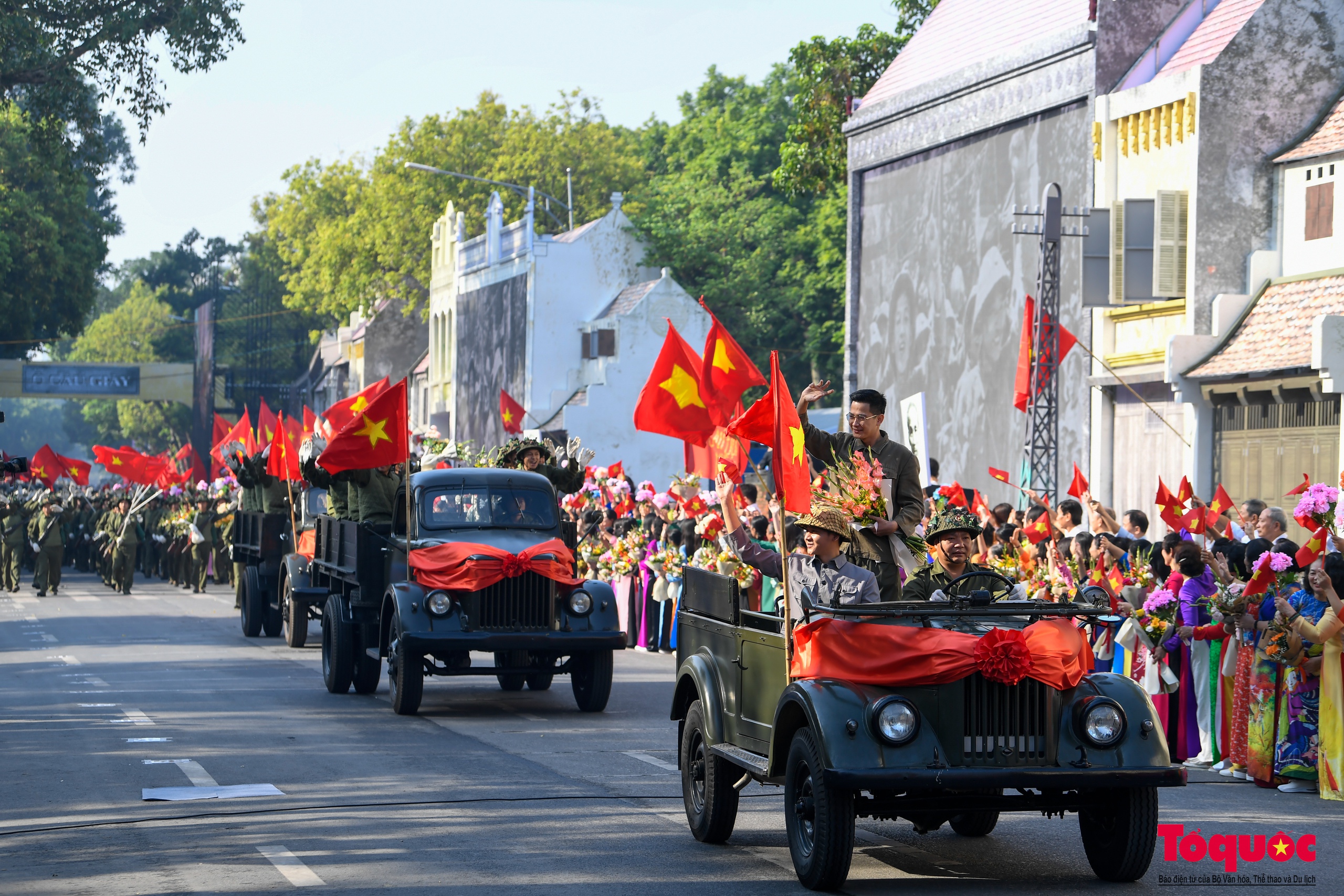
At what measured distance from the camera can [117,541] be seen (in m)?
39.1

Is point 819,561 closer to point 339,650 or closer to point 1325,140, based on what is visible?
point 339,650

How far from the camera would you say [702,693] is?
988cm

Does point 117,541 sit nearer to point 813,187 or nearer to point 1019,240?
point 813,187

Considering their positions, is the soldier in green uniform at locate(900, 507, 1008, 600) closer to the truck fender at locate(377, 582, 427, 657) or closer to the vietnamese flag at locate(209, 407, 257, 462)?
the truck fender at locate(377, 582, 427, 657)

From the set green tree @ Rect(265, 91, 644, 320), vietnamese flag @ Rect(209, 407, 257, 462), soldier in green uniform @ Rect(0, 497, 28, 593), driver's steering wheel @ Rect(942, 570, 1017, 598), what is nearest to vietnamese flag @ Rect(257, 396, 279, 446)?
vietnamese flag @ Rect(209, 407, 257, 462)

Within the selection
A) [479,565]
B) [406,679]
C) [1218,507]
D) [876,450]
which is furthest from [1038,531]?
[876,450]

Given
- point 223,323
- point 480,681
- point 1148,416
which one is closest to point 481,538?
point 480,681

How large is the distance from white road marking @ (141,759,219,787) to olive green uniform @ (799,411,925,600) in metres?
4.62

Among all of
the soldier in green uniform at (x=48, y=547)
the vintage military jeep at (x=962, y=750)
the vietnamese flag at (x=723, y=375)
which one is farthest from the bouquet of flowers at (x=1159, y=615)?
the soldier in green uniform at (x=48, y=547)

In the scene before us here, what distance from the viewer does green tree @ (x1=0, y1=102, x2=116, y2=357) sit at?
5416cm

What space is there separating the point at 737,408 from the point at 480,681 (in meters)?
8.31

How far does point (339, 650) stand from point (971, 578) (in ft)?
32.8

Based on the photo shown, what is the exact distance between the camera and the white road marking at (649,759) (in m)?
13.0

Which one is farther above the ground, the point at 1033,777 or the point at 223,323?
the point at 223,323
